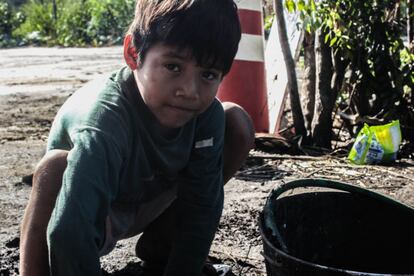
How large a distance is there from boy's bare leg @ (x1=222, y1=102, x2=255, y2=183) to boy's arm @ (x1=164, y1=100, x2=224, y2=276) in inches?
8.1

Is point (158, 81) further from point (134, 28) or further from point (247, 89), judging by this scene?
point (247, 89)

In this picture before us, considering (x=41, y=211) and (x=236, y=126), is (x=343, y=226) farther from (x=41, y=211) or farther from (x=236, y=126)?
→ (x=41, y=211)

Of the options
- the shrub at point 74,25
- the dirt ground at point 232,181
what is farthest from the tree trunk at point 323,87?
the shrub at point 74,25

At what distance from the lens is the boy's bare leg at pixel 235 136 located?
93.1 inches

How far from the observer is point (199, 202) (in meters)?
2.14

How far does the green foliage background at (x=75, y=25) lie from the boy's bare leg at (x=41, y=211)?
1683 cm

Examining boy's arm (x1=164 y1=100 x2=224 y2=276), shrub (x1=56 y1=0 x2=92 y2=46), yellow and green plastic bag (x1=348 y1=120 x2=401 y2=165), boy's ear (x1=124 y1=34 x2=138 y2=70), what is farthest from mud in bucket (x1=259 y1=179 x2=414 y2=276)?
shrub (x1=56 y1=0 x2=92 y2=46)

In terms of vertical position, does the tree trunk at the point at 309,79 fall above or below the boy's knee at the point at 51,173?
below

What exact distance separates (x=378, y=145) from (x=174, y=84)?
7.26 ft

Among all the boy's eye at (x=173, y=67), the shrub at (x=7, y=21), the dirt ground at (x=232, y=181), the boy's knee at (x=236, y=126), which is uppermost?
the boy's eye at (x=173, y=67)

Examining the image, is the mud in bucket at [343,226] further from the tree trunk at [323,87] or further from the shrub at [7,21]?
the shrub at [7,21]

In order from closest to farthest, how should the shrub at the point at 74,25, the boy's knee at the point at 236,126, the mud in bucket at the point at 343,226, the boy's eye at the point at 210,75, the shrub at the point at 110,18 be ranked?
1. the boy's eye at the point at 210,75
2. the mud in bucket at the point at 343,226
3. the boy's knee at the point at 236,126
4. the shrub at the point at 74,25
5. the shrub at the point at 110,18

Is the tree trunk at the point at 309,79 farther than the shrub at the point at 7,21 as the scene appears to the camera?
No

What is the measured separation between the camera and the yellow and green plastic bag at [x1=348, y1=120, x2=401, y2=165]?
374 cm
